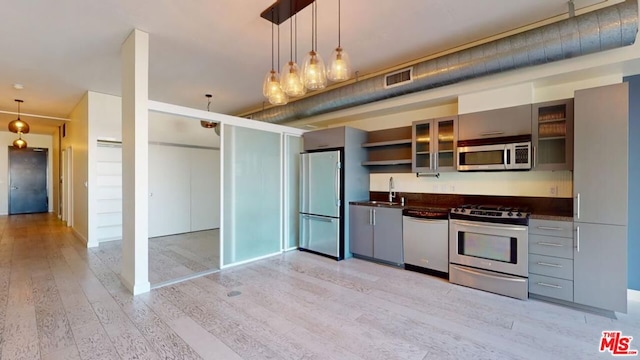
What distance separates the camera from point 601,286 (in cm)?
267

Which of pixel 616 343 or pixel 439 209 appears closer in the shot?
pixel 616 343

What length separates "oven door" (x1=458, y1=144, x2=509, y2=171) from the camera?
3303mm

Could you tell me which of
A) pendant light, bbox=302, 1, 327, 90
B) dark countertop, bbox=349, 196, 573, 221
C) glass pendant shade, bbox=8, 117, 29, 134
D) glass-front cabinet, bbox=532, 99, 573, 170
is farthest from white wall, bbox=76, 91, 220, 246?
glass-front cabinet, bbox=532, 99, 573, 170

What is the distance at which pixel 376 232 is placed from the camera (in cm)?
428

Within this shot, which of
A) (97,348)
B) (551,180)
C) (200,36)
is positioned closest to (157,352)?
(97,348)

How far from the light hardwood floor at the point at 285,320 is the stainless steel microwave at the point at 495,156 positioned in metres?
1.49

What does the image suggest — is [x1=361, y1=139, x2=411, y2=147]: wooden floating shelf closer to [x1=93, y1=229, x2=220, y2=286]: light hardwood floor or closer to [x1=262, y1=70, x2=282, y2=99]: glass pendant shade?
[x1=262, y1=70, x2=282, y2=99]: glass pendant shade

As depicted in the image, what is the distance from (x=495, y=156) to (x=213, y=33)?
12.0 feet

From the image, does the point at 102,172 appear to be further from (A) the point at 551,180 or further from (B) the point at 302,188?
(A) the point at 551,180

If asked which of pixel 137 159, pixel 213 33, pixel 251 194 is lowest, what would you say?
pixel 251 194

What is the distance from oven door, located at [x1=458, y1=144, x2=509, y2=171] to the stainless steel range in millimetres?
519

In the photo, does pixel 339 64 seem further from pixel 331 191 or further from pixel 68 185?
pixel 68 185

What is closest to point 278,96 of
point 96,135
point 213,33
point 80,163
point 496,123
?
point 213,33

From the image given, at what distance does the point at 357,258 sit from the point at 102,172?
5.34 m
